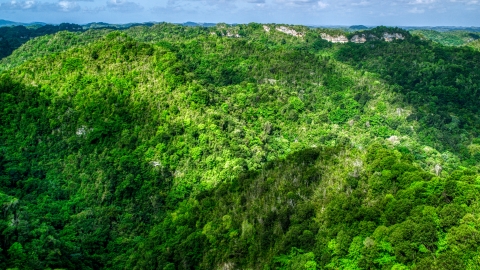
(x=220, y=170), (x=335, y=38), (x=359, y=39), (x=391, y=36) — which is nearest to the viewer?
(x=220, y=170)

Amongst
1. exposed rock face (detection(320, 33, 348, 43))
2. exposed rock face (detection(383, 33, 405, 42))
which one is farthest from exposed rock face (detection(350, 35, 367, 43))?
exposed rock face (detection(383, 33, 405, 42))

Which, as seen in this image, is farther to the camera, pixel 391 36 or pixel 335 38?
pixel 335 38

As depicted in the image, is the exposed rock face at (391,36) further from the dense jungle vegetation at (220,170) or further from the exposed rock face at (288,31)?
the dense jungle vegetation at (220,170)

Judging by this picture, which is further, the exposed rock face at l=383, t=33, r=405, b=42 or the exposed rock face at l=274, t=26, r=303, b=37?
the exposed rock face at l=274, t=26, r=303, b=37

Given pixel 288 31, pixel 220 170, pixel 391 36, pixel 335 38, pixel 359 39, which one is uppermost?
pixel 288 31

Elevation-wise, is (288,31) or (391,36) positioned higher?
(288,31)

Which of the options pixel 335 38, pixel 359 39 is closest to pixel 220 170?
pixel 359 39

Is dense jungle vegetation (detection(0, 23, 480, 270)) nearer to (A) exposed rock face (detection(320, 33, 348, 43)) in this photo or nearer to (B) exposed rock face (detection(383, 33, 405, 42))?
(B) exposed rock face (detection(383, 33, 405, 42))

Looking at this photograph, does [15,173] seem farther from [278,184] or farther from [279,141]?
[279,141]

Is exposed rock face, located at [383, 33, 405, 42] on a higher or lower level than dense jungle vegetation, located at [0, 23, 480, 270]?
higher

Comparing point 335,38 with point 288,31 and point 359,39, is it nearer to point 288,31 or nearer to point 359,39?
point 359,39
